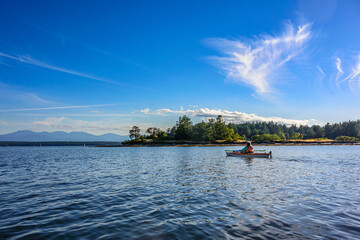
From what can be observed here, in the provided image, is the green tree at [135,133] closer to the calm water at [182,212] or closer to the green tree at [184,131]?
the green tree at [184,131]

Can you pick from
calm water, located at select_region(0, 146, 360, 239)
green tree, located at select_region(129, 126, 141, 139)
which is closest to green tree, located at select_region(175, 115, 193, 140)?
green tree, located at select_region(129, 126, 141, 139)

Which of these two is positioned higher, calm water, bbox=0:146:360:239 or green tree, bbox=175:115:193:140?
green tree, bbox=175:115:193:140

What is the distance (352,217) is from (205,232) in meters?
7.90

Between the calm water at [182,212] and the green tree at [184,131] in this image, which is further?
the green tree at [184,131]

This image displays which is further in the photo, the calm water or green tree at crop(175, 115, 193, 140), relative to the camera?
green tree at crop(175, 115, 193, 140)

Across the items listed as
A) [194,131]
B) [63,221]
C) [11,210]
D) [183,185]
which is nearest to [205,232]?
[63,221]

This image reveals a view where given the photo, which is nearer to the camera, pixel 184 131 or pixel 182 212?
pixel 182 212

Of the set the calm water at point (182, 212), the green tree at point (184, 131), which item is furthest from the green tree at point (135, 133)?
the calm water at point (182, 212)

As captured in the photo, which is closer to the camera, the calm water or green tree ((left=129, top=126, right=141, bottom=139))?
the calm water

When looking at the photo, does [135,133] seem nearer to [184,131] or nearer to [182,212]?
[184,131]

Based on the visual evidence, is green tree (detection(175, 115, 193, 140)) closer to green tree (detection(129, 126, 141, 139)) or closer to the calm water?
green tree (detection(129, 126, 141, 139))

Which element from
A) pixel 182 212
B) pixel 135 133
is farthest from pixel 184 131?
pixel 182 212

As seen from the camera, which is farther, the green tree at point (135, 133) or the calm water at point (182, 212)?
the green tree at point (135, 133)

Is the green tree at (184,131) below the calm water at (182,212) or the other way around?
the other way around
